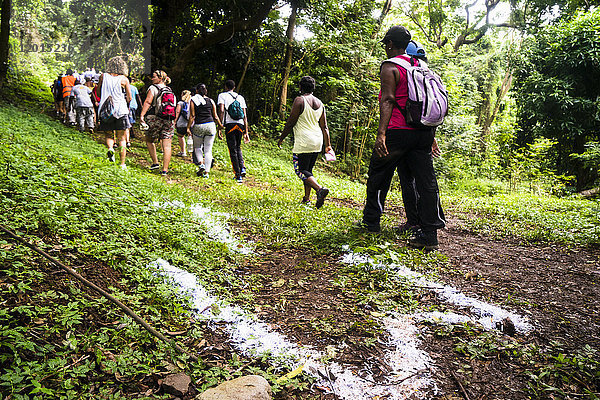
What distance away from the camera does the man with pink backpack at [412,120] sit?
4098mm

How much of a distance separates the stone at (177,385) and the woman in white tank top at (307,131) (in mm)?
4373

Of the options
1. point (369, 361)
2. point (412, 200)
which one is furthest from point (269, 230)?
point (369, 361)

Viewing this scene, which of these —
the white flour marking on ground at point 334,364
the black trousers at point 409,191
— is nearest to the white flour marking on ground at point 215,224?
the white flour marking on ground at point 334,364

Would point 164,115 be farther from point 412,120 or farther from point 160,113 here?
point 412,120

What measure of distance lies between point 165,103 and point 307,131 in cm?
339

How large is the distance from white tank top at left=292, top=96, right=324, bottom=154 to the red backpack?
3147mm

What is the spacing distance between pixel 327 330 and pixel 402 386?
0.67 meters

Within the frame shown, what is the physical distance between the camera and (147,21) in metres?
14.1

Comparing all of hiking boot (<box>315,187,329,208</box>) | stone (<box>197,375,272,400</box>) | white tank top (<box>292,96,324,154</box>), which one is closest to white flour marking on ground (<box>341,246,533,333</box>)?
stone (<box>197,375,272,400</box>)

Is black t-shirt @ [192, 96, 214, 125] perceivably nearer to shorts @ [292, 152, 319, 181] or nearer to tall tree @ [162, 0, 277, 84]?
shorts @ [292, 152, 319, 181]

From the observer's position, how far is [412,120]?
4125mm

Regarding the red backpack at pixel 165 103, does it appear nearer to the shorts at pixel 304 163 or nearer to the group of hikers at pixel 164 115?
the group of hikers at pixel 164 115

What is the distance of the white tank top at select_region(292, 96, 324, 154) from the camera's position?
20.4 feet

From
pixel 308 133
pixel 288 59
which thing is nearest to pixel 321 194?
pixel 308 133
